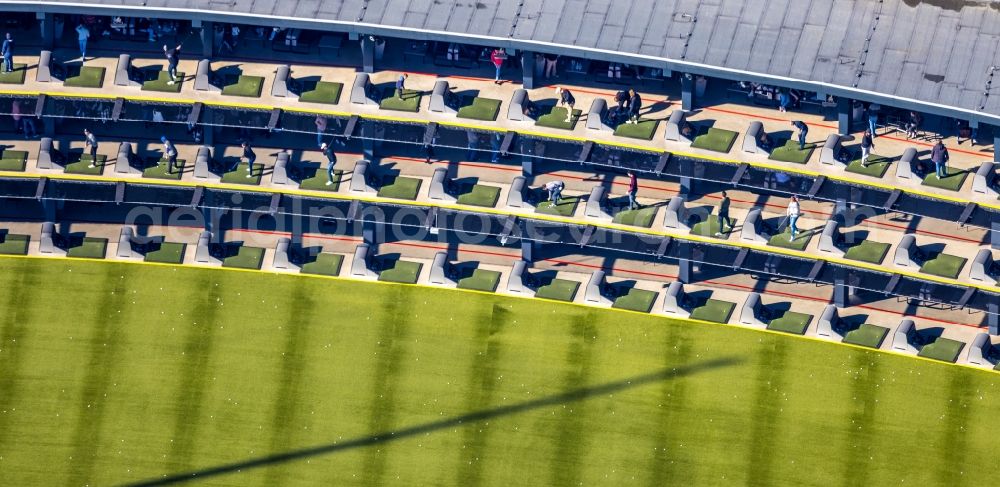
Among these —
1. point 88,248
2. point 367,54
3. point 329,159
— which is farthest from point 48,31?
point 367,54

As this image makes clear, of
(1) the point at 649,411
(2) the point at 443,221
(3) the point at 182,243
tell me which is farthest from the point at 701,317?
(3) the point at 182,243

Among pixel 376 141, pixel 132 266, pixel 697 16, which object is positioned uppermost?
pixel 697 16

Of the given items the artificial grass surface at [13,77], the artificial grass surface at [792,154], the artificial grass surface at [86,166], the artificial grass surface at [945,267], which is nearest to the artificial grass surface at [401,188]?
the artificial grass surface at [86,166]

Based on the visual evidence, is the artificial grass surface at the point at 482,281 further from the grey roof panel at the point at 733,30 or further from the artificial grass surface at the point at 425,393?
the grey roof panel at the point at 733,30

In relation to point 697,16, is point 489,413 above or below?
below

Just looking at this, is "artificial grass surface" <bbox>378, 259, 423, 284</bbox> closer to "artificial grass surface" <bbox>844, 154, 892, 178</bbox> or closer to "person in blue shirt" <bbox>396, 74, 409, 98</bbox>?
"person in blue shirt" <bbox>396, 74, 409, 98</bbox>

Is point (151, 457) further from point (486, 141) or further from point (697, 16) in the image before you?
point (697, 16)

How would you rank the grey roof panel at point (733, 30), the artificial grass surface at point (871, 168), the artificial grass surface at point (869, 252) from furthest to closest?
the artificial grass surface at point (869, 252) → the artificial grass surface at point (871, 168) → the grey roof panel at point (733, 30)
